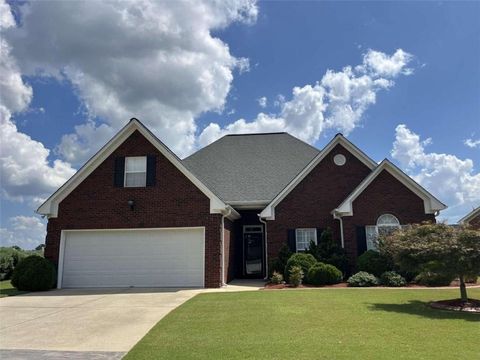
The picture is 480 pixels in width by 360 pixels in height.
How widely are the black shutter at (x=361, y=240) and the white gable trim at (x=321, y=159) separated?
11.4ft

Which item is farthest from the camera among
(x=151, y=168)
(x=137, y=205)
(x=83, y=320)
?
(x=151, y=168)

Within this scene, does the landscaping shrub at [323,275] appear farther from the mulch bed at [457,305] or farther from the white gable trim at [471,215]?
the white gable trim at [471,215]

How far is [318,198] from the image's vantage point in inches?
739

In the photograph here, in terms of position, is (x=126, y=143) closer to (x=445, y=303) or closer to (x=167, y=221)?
(x=167, y=221)

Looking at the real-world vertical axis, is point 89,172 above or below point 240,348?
above

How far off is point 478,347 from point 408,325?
1.68 meters

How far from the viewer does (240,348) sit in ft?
21.2

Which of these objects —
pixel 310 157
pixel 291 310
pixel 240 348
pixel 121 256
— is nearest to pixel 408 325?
pixel 291 310

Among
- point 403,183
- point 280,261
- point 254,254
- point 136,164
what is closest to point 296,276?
point 280,261

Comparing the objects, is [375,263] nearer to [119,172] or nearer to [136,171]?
[136,171]

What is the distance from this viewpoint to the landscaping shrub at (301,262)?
1620 cm

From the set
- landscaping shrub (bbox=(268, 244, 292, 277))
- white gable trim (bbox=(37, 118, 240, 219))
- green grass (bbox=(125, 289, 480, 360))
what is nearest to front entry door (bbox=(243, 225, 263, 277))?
landscaping shrub (bbox=(268, 244, 292, 277))

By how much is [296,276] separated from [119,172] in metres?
8.76

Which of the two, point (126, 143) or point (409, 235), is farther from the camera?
point (126, 143)
